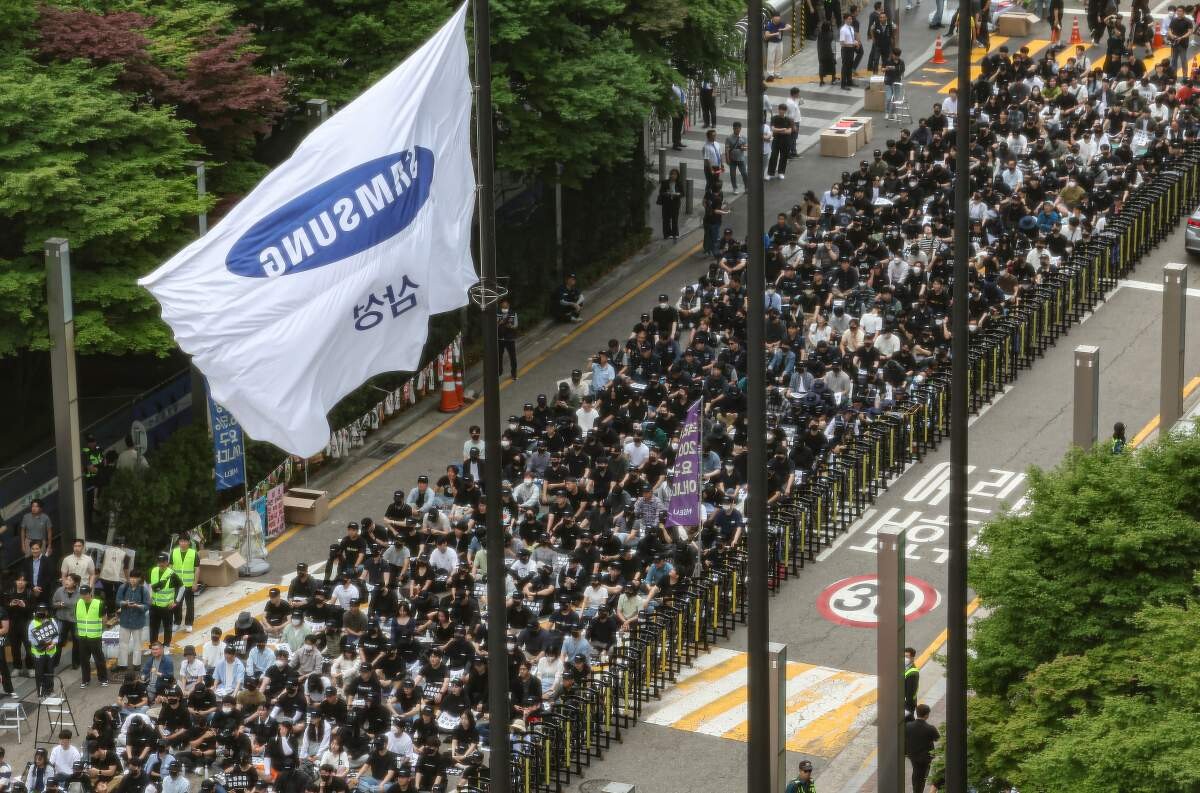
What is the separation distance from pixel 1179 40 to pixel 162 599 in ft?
95.8

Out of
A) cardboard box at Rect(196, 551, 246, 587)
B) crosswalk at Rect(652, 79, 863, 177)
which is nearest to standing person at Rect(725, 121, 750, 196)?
crosswalk at Rect(652, 79, 863, 177)

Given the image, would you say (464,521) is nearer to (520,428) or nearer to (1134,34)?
(520,428)

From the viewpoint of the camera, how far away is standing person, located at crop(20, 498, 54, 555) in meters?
32.5

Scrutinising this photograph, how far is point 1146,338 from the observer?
3931 centimetres

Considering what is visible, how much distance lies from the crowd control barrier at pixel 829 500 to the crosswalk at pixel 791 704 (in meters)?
0.32

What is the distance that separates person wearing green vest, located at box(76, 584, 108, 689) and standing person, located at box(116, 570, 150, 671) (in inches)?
10.5

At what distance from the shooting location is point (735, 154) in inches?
1861

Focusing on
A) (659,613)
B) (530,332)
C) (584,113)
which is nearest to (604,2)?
(584,113)

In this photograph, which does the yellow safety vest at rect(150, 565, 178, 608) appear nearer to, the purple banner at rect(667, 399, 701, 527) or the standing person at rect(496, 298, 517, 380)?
the purple banner at rect(667, 399, 701, 527)

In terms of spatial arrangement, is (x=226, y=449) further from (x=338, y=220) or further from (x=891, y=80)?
(x=891, y=80)

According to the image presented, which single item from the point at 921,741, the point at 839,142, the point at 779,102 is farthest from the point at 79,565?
the point at 779,102

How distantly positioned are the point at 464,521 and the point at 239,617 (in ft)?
12.1

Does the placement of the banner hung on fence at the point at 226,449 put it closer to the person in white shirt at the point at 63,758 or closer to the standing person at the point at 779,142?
the person in white shirt at the point at 63,758

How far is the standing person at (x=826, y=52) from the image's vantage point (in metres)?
53.2
